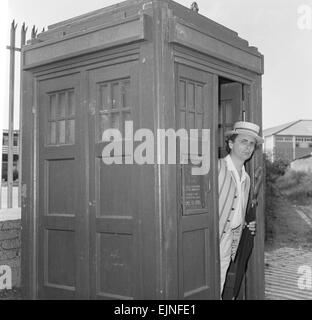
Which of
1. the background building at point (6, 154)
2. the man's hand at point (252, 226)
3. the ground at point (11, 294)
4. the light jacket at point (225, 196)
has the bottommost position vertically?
the ground at point (11, 294)

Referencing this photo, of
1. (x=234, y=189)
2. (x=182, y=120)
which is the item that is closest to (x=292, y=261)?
(x=234, y=189)

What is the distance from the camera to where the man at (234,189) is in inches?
148

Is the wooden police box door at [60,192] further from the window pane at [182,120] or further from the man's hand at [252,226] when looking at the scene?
the man's hand at [252,226]

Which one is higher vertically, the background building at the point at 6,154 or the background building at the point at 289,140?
the background building at the point at 289,140

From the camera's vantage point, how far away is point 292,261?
8.04 meters

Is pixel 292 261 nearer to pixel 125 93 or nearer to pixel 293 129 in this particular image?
pixel 293 129

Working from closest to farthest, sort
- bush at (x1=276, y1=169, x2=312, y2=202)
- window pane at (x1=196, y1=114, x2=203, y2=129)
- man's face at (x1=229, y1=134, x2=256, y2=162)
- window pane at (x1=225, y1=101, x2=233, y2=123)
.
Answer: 1. window pane at (x1=196, y1=114, x2=203, y2=129)
2. man's face at (x1=229, y1=134, x2=256, y2=162)
3. window pane at (x1=225, y1=101, x2=233, y2=123)
4. bush at (x1=276, y1=169, x2=312, y2=202)

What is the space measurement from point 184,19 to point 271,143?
7.00 m

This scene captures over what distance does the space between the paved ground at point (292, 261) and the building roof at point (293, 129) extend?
1.85 metres

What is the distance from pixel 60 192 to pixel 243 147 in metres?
1.59

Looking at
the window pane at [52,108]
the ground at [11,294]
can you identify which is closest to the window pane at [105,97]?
the window pane at [52,108]

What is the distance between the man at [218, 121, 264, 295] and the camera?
3748 mm

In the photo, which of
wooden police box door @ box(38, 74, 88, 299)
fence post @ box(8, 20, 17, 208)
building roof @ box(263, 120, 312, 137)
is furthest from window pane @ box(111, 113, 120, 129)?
building roof @ box(263, 120, 312, 137)

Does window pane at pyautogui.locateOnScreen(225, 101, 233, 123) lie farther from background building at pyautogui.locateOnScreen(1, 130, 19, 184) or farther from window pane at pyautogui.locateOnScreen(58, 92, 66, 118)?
background building at pyautogui.locateOnScreen(1, 130, 19, 184)
